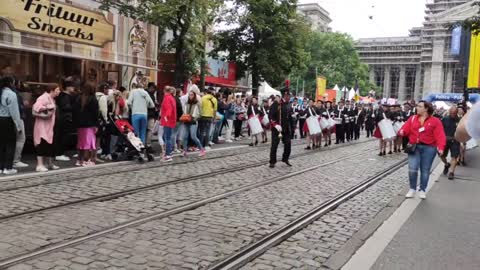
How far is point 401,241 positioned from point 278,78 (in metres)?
27.2

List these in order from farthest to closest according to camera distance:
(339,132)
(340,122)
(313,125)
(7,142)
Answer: (339,132), (340,122), (313,125), (7,142)

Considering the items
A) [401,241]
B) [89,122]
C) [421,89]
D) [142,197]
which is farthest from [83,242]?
[421,89]

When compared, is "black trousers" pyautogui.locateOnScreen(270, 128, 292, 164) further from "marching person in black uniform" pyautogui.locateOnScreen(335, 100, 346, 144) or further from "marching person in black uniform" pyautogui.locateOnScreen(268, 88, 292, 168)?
"marching person in black uniform" pyautogui.locateOnScreen(335, 100, 346, 144)

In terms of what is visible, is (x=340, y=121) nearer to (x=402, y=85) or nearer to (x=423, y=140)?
(x=423, y=140)

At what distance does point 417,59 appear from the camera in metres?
121

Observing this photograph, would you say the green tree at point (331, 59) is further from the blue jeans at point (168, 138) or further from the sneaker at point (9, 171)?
the sneaker at point (9, 171)

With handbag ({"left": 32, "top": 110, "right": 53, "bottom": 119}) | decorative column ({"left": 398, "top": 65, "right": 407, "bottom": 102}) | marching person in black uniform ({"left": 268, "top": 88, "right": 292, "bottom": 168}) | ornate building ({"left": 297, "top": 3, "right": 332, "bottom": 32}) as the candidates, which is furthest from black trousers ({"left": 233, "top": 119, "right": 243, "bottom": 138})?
decorative column ({"left": 398, "top": 65, "right": 407, "bottom": 102})

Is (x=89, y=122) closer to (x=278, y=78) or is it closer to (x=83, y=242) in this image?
(x=83, y=242)

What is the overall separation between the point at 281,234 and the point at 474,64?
26.9m

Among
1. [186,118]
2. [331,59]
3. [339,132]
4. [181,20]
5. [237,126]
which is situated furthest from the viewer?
[331,59]

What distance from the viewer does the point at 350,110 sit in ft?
76.5

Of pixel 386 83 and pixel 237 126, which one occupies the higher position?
pixel 386 83

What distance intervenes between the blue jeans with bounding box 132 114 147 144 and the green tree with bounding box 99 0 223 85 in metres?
6.76

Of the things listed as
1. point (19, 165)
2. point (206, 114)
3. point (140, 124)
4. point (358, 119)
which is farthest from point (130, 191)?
point (358, 119)
